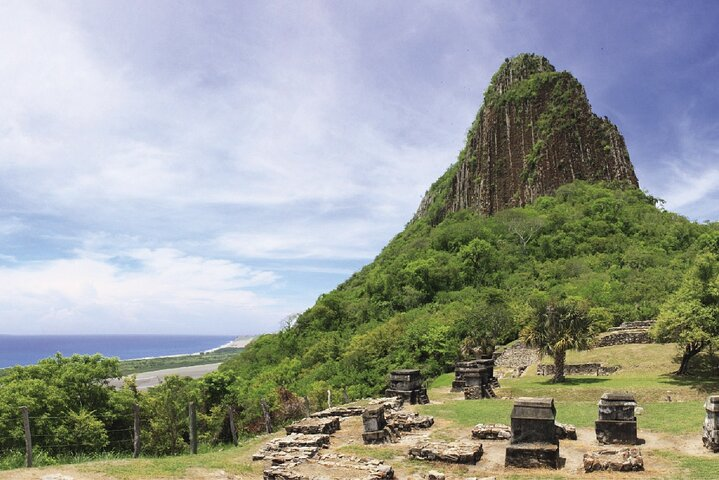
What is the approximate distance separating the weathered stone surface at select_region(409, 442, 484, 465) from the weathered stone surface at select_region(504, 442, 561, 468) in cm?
86

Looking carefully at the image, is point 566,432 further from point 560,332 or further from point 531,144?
point 531,144

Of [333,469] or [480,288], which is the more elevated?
[480,288]

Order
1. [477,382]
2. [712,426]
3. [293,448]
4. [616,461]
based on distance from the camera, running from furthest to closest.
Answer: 1. [477,382]
2. [293,448]
3. [712,426]
4. [616,461]

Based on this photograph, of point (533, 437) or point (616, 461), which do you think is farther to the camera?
point (533, 437)

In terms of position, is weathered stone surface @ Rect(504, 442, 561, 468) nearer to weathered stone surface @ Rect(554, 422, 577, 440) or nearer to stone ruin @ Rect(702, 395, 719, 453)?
weathered stone surface @ Rect(554, 422, 577, 440)

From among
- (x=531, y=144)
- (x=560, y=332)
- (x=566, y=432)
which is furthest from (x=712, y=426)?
(x=531, y=144)

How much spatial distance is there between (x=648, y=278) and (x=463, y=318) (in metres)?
17.9

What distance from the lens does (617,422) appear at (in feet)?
49.5

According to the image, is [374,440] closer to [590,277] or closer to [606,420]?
[606,420]

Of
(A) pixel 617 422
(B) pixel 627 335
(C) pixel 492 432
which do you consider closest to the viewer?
(A) pixel 617 422

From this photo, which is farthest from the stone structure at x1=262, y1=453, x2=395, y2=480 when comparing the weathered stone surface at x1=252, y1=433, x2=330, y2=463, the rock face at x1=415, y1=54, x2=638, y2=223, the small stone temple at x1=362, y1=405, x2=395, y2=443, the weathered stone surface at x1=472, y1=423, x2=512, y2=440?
the rock face at x1=415, y1=54, x2=638, y2=223

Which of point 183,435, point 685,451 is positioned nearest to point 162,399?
point 183,435

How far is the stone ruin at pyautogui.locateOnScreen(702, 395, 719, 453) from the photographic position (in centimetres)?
1338

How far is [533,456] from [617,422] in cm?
325
